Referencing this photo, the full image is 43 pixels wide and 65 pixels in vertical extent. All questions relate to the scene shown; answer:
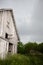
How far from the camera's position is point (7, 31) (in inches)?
797

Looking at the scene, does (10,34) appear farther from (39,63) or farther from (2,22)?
(39,63)

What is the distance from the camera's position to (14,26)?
23000 millimetres

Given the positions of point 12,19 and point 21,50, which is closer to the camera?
point 12,19

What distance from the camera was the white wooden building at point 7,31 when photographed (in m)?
18.6

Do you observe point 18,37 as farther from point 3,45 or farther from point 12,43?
point 3,45

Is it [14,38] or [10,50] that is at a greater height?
[14,38]

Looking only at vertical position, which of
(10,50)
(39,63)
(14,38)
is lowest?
(39,63)

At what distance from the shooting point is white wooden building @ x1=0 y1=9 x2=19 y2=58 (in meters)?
18.6

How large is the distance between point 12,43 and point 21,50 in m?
6.90

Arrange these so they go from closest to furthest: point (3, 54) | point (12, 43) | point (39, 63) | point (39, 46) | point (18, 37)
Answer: point (39, 63)
point (3, 54)
point (12, 43)
point (18, 37)
point (39, 46)

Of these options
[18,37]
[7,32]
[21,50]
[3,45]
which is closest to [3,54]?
[3,45]

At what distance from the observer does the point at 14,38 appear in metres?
22.4

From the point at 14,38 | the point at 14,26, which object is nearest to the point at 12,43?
the point at 14,38

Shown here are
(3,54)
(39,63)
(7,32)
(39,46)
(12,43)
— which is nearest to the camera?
(39,63)
